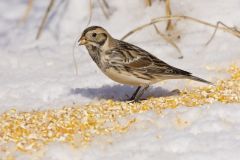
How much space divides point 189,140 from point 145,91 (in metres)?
1.91

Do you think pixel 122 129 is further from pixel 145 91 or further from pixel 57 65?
pixel 57 65

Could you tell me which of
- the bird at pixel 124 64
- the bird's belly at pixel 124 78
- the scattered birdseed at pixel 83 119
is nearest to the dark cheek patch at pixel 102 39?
the bird at pixel 124 64

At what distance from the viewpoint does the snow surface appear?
523cm

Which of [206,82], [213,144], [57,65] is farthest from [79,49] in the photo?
[213,144]

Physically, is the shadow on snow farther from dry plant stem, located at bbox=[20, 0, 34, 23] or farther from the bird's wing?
dry plant stem, located at bbox=[20, 0, 34, 23]

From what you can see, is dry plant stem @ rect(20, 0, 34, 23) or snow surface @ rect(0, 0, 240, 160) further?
dry plant stem @ rect(20, 0, 34, 23)

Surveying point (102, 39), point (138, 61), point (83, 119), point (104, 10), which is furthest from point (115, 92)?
point (104, 10)

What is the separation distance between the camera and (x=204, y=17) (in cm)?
843

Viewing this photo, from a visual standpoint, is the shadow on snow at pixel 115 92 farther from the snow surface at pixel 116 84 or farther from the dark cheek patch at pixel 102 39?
the dark cheek patch at pixel 102 39

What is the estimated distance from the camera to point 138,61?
6.74 m

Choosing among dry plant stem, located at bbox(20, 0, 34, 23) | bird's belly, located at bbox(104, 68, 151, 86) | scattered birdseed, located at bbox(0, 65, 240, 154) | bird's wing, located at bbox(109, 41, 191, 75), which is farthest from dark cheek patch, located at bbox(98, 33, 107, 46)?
dry plant stem, located at bbox(20, 0, 34, 23)

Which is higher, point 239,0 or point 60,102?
point 239,0

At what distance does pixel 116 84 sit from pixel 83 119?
4.88 ft

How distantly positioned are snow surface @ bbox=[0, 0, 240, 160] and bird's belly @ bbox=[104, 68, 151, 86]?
429mm
